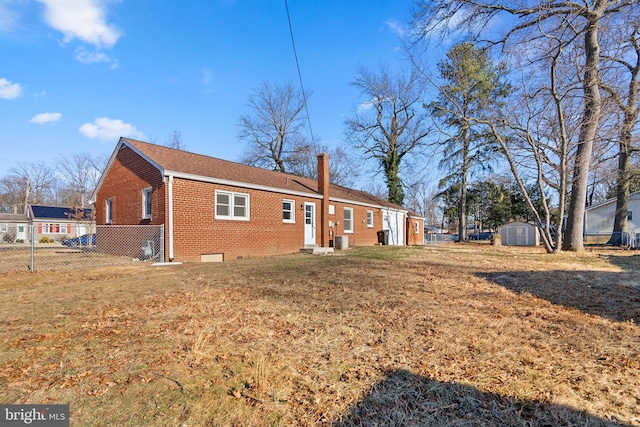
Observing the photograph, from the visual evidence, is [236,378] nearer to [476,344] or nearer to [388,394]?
[388,394]

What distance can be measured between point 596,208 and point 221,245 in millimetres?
36116

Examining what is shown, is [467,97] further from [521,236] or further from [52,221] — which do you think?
[52,221]

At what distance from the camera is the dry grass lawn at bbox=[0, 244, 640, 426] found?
7.28 ft

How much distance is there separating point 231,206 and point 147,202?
9.73ft

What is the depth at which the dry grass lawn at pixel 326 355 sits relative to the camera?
7.28 ft

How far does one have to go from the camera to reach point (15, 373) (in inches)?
106

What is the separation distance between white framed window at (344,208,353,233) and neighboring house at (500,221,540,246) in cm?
1723

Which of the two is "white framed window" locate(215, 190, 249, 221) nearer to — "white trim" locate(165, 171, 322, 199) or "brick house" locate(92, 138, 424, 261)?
"brick house" locate(92, 138, 424, 261)

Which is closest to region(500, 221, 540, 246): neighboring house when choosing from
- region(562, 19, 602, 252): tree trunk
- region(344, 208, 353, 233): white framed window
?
region(562, 19, 602, 252): tree trunk

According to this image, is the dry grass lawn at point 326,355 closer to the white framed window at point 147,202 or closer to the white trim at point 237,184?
the white trim at point 237,184

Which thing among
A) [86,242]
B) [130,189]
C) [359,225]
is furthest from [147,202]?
[359,225]

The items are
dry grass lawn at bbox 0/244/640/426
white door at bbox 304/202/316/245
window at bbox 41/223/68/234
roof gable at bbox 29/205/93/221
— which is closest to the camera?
dry grass lawn at bbox 0/244/640/426

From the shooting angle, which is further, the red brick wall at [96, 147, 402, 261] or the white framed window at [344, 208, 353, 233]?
the white framed window at [344, 208, 353, 233]

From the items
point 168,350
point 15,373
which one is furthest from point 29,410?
point 168,350
